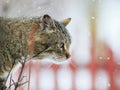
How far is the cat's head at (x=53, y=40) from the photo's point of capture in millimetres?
1179

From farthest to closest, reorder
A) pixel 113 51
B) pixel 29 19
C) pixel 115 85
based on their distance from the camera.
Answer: pixel 113 51 < pixel 115 85 < pixel 29 19

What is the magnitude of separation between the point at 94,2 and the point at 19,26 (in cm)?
211

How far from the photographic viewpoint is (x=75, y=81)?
8.16ft

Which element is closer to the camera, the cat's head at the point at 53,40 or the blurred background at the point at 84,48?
the cat's head at the point at 53,40

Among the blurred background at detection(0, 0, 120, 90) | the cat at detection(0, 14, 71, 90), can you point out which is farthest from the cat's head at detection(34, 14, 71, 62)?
the blurred background at detection(0, 0, 120, 90)

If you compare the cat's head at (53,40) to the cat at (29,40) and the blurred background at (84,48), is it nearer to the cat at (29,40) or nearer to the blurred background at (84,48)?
the cat at (29,40)

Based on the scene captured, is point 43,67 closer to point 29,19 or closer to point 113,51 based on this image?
point 113,51

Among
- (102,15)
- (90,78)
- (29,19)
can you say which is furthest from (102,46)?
(29,19)

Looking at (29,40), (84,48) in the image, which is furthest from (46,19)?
(84,48)

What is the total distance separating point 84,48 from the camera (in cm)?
292

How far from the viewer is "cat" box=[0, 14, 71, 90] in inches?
45.2

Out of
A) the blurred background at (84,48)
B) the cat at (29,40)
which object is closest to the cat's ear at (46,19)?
the cat at (29,40)

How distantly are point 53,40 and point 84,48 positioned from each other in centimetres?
172

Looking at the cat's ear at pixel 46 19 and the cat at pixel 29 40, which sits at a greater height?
the cat's ear at pixel 46 19
